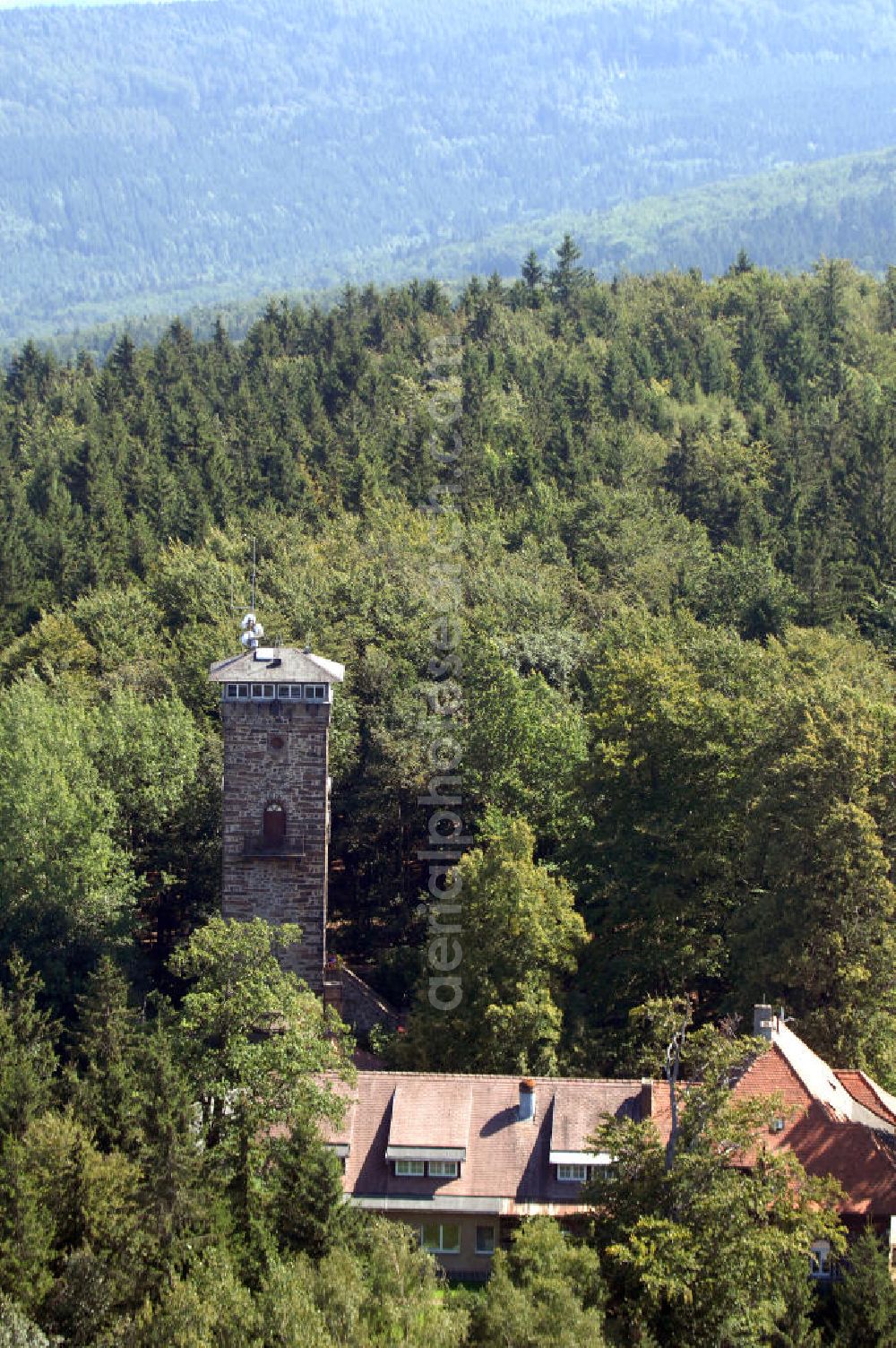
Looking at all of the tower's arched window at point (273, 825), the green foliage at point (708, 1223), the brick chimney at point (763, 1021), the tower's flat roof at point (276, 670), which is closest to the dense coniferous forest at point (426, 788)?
→ the green foliage at point (708, 1223)

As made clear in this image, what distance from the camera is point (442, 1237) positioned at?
3628cm

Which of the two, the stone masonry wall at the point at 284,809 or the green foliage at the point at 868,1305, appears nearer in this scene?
the green foliage at the point at 868,1305

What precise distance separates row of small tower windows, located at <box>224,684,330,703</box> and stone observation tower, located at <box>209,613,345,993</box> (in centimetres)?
2

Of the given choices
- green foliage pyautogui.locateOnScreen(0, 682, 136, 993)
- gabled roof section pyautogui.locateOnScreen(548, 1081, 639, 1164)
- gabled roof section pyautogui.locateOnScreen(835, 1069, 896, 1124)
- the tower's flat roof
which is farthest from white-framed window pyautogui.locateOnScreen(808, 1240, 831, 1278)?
green foliage pyautogui.locateOnScreen(0, 682, 136, 993)

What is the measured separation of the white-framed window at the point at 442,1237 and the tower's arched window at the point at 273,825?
10600 millimetres

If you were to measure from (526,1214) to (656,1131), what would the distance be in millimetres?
3207

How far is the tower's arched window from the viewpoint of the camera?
43.5 meters

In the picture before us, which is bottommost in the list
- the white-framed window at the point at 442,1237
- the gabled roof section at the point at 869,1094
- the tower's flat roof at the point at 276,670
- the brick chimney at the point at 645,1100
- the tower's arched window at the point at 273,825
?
the white-framed window at the point at 442,1237

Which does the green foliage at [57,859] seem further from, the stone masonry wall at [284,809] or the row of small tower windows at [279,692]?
the row of small tower windows at [279,692]

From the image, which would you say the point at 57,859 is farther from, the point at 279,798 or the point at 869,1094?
the point at 869,1094

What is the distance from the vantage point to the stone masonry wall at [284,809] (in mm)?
43375

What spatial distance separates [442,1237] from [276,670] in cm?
1391

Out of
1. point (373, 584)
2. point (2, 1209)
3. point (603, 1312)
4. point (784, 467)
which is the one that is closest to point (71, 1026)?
point (2, 1209)

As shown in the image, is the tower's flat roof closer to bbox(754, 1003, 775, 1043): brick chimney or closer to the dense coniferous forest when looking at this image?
the dense coniferous forest
